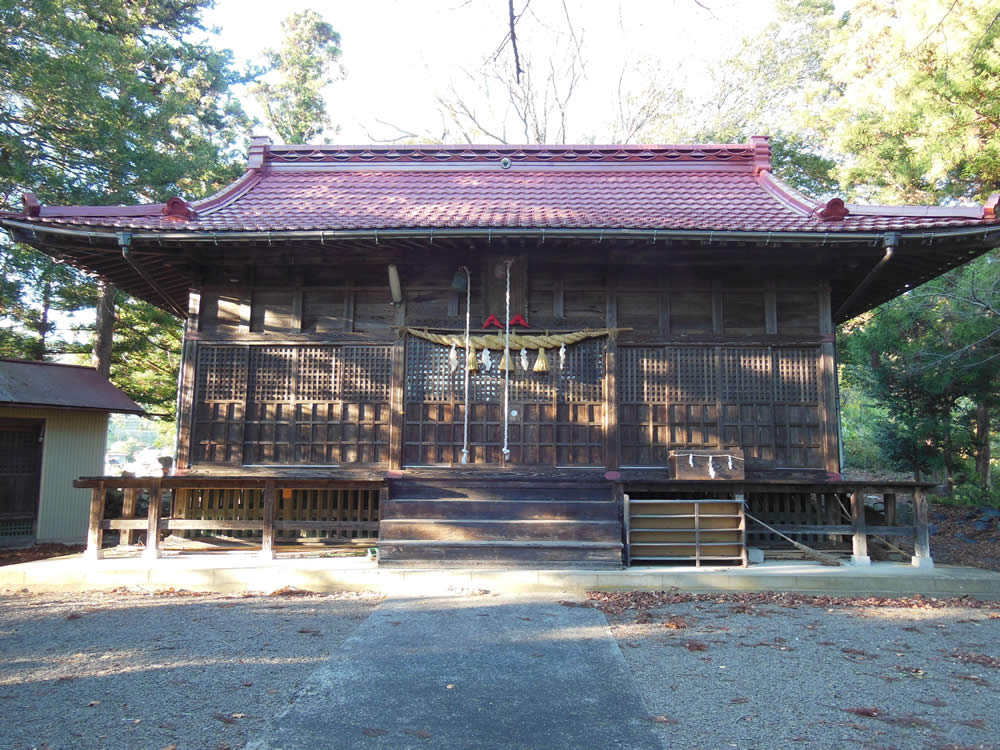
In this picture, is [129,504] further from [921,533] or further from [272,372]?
[921,533]

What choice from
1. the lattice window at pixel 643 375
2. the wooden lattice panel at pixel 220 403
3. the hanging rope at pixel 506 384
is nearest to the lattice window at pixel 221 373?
the wooden lattice panel at pixel 220 403

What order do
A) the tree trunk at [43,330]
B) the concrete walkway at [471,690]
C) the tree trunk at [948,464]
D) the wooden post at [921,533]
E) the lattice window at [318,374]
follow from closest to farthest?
the concrete walkway at [471,690] < the wooden post at [921,533] < the lattice window at [318,374] < the tree trunk at [948,464] < the tree trunk at [43,330]

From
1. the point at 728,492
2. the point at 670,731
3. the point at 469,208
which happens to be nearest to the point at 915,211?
the point at 728,492

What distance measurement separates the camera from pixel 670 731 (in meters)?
3.37

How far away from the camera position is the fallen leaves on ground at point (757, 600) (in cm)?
632

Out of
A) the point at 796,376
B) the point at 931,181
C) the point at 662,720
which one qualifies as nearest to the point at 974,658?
the point at 662,720

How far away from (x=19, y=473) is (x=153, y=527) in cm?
498

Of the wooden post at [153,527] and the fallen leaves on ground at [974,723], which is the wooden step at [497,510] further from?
the fallen leaves on ground at [974,723]

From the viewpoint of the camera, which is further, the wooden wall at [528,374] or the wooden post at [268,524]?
the wooden wall at [528,374]

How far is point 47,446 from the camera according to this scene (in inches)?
417

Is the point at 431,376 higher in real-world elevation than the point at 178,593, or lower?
higher

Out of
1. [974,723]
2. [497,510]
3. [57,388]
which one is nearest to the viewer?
[974,723]

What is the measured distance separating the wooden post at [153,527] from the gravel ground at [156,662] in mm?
730

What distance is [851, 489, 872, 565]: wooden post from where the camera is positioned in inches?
293
